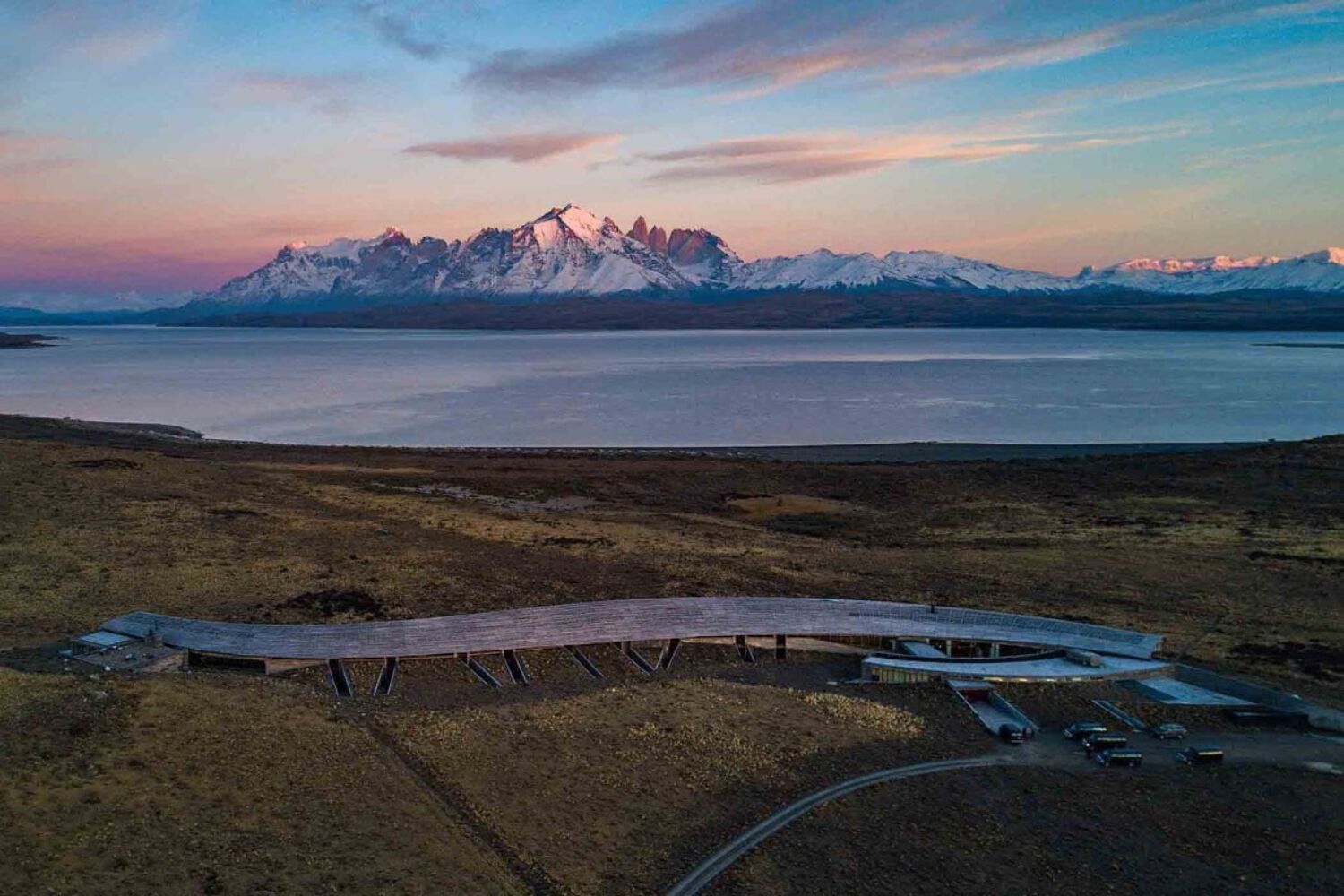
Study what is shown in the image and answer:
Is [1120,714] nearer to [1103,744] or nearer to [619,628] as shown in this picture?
[1103,744]

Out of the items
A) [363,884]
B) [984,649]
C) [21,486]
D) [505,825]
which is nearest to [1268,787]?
[984,649]

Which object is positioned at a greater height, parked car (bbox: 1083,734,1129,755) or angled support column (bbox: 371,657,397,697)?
angled support column (bbox: 371,657,397,697)

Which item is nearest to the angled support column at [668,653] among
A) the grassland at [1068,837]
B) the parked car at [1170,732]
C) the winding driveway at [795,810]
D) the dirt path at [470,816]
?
the winding driveway at [795,810]

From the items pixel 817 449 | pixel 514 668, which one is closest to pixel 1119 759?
pixel 514 668

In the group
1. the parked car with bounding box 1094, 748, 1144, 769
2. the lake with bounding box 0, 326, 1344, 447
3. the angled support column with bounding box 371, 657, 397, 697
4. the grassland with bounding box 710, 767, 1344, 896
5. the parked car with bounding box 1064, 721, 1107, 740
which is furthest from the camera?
the lake with bounding box 0, 326, 1344, 447

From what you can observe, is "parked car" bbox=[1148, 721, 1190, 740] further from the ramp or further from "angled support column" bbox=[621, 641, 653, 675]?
"angled support column" bbox=[621, 641, 653, 675]

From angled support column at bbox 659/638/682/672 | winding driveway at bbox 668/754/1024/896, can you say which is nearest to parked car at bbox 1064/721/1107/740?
winding driveway at bbox 668/754/1024/896
